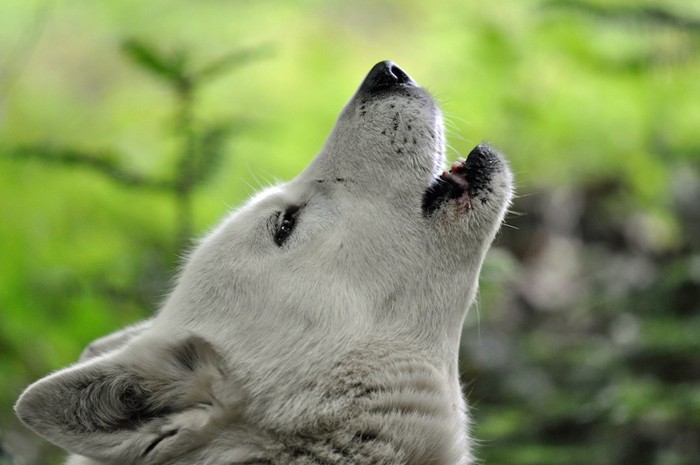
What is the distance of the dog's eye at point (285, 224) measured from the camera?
4648mm

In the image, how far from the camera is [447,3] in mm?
10727

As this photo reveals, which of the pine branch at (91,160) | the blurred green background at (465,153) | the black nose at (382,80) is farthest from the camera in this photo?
the blurred green background at (465,153)

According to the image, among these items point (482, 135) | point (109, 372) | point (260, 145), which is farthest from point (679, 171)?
point (109, 372)

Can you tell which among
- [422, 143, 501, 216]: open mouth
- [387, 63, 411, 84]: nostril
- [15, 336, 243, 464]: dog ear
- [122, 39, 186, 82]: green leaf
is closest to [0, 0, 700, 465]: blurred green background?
[122, 39, 186, 82]: green leaf

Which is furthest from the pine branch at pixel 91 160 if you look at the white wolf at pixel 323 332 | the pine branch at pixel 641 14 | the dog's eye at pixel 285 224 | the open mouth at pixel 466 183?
the pine branch at pixel 641 14

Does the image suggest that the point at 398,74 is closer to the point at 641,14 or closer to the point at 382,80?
the point at 382,80

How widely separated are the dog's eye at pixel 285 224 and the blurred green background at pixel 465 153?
6.00 ft

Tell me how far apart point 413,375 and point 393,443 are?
1.10 feet

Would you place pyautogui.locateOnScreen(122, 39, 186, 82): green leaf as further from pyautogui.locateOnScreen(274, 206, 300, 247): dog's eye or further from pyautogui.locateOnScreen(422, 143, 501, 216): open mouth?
pyautogui.locateOnScreen(422, 143, 501, 216): open mouth

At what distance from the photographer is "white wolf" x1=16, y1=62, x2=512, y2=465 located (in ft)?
13.9

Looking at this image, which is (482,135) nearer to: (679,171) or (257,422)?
(679,171)

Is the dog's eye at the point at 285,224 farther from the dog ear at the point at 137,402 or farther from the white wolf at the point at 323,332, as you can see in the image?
the dog ear at the point at 137,402

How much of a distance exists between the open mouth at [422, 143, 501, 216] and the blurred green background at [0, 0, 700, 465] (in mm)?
1820

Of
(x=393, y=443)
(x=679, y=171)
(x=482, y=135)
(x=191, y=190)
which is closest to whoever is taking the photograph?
(x=393, y=443)
